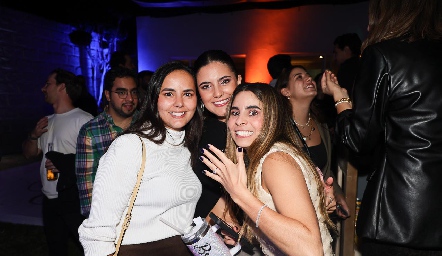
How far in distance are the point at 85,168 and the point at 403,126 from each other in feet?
7.43

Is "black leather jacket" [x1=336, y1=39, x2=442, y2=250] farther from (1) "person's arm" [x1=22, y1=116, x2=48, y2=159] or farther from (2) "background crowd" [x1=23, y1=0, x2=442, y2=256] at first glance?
(1) "person's arm" [x1=22, y1=116, x2=48, y2=159]

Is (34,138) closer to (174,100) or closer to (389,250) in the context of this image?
(174,100)

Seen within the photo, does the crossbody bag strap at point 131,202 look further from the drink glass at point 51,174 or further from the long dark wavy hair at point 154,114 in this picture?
the drink glass at point 51,174

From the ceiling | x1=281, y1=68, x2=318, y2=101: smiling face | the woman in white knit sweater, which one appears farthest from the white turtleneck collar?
the ceiling

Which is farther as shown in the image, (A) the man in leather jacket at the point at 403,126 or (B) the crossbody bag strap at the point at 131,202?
(B) the crossbody bag strap at the point at 131,202

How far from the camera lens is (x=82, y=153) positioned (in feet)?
8.84

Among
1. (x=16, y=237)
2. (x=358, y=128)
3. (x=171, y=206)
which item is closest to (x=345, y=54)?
(x=358, y=128)

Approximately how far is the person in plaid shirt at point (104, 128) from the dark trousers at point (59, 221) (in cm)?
41

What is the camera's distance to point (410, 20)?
1.58 meters

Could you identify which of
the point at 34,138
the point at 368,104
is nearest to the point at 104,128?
the point at 34,138

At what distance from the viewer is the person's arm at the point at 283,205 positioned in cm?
132

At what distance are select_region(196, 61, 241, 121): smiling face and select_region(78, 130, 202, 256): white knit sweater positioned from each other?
0.49 metres

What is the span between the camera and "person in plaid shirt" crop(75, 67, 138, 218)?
8.74 ft

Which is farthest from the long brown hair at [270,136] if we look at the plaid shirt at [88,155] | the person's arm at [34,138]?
the person's arm at [34,138]
